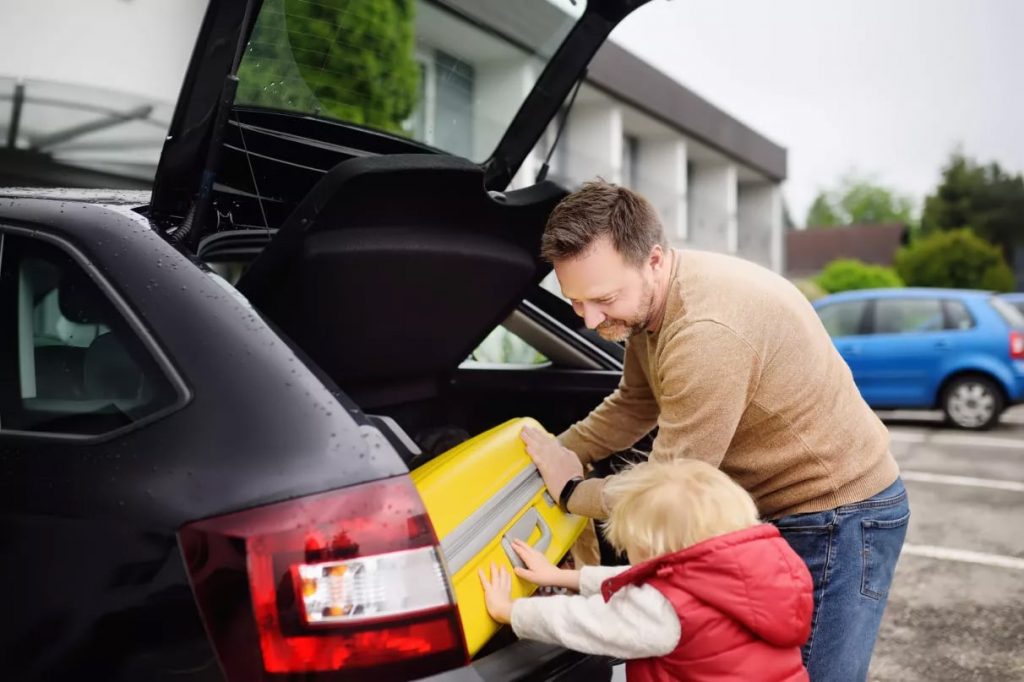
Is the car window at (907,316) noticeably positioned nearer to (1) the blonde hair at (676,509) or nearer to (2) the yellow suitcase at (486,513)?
(2) the yellow suitcase at (486,513)

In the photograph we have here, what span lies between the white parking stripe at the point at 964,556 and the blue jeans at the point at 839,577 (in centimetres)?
344

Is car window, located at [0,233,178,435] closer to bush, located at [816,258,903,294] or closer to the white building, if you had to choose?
the white building

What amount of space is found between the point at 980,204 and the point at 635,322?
5964cm

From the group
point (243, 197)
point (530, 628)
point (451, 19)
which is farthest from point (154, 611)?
point (451, 19)

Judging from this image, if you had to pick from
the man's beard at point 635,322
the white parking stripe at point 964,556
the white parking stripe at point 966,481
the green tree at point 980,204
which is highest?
the green tree at point 980,204

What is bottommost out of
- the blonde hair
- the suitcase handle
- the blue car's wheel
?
the blue car's wheel

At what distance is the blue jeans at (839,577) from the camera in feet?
6.34

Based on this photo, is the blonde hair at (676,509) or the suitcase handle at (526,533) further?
the suitcase handle at (526,533)

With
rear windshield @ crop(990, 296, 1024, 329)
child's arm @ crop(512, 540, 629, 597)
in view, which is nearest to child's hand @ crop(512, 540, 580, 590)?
child's arm @ crop(512, 540, 629, 597)

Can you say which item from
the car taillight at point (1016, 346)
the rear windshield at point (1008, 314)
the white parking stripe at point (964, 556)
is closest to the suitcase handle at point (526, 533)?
the white parking stripe at point (964, 556)

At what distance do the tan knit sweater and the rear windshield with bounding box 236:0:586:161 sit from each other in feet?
2.85

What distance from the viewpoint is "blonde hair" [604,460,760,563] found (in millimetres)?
1678

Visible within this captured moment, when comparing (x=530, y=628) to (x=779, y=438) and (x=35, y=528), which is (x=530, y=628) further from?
(x=35, y=528)

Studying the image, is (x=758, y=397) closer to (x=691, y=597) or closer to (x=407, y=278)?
(x=691, y=597)
